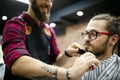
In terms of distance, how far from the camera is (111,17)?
241 cm

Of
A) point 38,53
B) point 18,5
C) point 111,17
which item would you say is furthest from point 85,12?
point 38,53

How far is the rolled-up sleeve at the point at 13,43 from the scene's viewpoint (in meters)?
1.68

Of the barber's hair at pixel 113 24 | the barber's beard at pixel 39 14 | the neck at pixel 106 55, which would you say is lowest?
the neck at pixel 106 55

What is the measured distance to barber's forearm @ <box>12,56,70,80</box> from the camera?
5.16 ft

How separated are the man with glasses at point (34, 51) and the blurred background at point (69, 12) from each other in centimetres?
400

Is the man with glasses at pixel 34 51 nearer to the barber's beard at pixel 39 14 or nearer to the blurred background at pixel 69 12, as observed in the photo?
the barber's beard at pixel 39 14

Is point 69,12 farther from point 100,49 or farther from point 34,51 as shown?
point 34,51

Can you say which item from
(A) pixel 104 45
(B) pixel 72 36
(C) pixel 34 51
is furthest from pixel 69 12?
(C) pixel 34 51

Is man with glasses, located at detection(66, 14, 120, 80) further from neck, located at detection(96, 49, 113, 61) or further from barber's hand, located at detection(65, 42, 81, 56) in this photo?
barber's hand, located at detection(65, 42, 81, 56)

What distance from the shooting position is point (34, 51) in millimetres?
2072

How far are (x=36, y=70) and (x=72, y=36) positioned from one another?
589 cm

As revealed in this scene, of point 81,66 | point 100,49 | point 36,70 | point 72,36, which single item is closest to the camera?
point 81,66

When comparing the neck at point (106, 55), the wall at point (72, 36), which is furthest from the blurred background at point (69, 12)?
the neck at point (106, 55)

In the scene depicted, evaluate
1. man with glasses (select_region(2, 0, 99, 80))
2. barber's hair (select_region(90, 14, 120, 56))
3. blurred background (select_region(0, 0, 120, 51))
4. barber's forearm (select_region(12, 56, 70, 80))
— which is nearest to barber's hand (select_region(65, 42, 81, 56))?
man with glasses (select_region(2, 0, 99, 80))
